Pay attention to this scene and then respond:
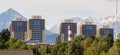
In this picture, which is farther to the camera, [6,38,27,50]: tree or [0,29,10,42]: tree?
[0,29,10,42]: tree

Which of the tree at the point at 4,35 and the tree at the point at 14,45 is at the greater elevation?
the tree at the point at 4,35

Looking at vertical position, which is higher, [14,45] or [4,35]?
[4,35]

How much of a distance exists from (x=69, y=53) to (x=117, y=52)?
22.0 m

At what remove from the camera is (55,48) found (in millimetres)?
108500

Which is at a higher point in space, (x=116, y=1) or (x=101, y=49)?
(x=116, y=1)

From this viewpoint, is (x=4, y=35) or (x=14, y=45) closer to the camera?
(x=14, y=45)

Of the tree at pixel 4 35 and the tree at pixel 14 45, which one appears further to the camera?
the tree at pixel 4 35

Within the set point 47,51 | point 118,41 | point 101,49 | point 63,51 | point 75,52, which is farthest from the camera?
point 47,51

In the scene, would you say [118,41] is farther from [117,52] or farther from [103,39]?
[103,39]

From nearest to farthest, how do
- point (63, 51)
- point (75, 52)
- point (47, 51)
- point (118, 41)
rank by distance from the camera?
point (118, 41) < point (75, 52) < point (63, 51) < point (47, 51)

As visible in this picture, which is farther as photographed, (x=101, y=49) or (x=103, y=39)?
(x=103, y=39)

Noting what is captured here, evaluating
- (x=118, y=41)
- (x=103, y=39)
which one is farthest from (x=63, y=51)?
(x=118, y=41)

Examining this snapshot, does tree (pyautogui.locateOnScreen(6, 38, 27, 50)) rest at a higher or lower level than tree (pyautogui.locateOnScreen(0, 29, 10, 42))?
lower

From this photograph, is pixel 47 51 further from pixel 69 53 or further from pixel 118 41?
pixel 118 41
